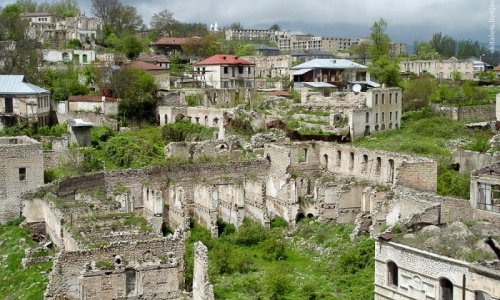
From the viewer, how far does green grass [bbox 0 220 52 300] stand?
20422 millimetres

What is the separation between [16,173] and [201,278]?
1212 centimetres

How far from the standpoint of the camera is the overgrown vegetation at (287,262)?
877 inches

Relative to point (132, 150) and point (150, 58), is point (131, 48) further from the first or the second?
point (132, 150)

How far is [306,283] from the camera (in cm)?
2303

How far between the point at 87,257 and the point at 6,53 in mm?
30121

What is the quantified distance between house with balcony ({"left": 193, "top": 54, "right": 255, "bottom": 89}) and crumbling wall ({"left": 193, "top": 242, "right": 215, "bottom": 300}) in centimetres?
3302

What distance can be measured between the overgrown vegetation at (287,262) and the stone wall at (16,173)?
6303mm

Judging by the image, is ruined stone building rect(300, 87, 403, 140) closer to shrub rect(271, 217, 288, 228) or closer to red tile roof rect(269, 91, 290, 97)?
red tile roof rect(269, 91, 290, 97)

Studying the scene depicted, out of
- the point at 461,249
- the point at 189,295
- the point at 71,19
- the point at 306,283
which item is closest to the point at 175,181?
the point at 306,283

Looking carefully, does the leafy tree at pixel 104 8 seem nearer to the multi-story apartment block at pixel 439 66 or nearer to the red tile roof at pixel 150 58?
the red tile roof at pixel 150 58

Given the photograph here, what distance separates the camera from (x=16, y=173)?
27.9 meters

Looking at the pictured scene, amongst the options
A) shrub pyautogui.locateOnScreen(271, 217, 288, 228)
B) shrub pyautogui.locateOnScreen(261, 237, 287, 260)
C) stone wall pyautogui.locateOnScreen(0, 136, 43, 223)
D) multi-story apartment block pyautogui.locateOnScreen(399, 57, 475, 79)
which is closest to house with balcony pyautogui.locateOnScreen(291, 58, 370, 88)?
shrub pyautogui.locateOnScreen(271, 217, 288, 228)

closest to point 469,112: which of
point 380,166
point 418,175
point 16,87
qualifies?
point 380,166

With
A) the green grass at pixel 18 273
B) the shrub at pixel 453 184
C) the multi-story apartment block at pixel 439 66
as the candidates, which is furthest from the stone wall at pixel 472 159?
the multi-story apartment block at pixel 439 66
